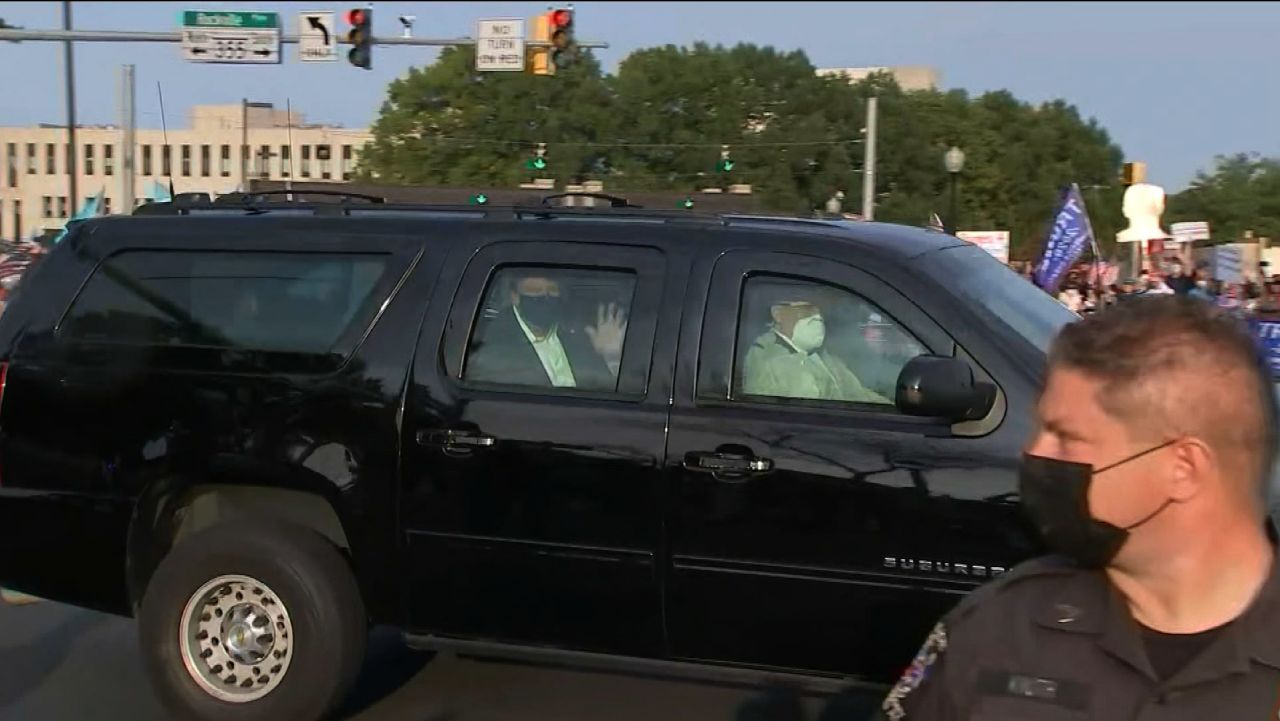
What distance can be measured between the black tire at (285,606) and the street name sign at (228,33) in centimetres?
1748

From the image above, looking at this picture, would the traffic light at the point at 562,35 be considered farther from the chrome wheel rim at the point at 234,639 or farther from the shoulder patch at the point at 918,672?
the shoulder patch at the point at 918,672

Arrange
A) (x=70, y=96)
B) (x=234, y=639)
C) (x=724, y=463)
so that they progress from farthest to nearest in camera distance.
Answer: (x=70, y=96) < (x=234, y=639) < (x=724, y=463)

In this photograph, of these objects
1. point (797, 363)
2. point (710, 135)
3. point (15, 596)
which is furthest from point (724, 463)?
point (710, 135)

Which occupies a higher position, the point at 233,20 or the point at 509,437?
the point at 233,20

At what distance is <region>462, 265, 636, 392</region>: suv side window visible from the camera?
→ 4488 millimetres

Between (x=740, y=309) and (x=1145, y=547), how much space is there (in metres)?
2.57

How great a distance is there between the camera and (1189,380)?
178 cm

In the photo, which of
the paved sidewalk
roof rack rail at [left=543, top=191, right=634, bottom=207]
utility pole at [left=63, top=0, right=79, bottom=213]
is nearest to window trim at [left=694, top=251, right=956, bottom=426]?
roof rack rail at [left=543, top=191, right=634, bottom=207]

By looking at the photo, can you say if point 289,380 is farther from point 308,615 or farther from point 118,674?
point 118,674

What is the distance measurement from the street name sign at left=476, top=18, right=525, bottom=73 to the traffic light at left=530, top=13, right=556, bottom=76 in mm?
266

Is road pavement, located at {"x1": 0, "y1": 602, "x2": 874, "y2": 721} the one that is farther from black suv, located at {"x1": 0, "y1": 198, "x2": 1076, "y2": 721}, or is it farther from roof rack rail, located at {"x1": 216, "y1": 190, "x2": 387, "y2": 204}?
roof rack rail, located at {"x1": 216, "y1": 190, "x2": 387, "y2": 204}

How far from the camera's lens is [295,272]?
4902 millimetres

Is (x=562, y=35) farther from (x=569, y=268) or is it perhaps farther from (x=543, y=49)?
(x=569, y=268)

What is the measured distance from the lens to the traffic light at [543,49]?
21.4 meters
